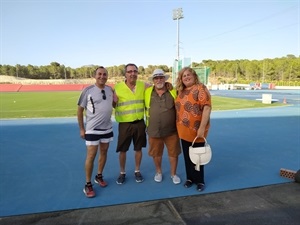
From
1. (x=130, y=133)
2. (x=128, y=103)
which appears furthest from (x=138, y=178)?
(x=128, y=103)

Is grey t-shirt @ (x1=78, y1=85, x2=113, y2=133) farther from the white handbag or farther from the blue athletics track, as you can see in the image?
the white handbag

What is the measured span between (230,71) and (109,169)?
86843mm

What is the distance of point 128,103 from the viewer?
3.84 m

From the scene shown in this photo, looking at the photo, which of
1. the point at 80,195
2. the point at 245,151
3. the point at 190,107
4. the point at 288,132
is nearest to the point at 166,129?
the point at 190,107

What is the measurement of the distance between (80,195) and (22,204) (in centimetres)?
75

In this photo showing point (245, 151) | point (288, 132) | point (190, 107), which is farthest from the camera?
point (288, 132)

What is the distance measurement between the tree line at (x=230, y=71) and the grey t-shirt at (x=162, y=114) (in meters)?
65.1

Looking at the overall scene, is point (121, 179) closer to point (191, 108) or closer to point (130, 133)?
point (130, 133)

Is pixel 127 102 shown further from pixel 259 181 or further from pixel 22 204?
pixel 259 181

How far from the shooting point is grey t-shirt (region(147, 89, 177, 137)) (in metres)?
3.79

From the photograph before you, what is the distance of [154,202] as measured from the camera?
10.8 feet

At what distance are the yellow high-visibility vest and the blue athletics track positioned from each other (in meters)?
1.11

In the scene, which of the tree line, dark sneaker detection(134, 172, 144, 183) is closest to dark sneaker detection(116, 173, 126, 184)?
dark sneaker detection(134, 172, 144, 183)

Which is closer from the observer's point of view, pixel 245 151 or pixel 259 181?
pixel 259 181
